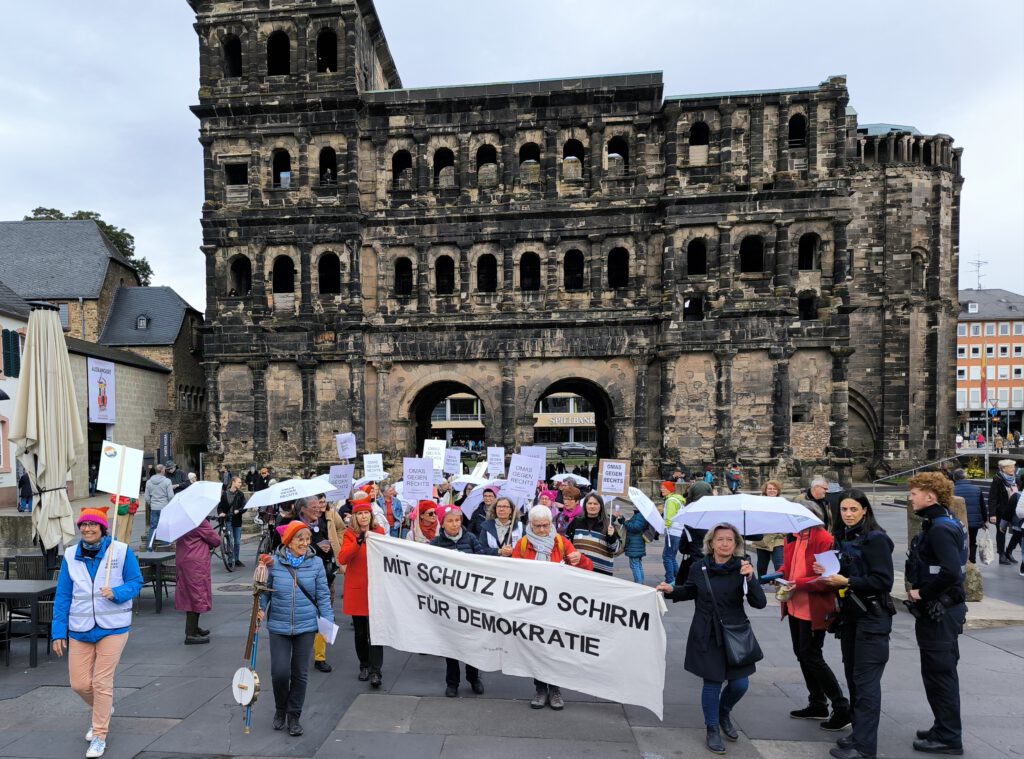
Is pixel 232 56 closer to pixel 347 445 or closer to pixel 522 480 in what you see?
pixel 347 445

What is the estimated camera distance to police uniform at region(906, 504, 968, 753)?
5.01m

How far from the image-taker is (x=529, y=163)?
27609 millimetres

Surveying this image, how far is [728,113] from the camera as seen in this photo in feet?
82.9

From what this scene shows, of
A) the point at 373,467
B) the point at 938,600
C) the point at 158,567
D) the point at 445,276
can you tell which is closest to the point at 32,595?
the point at 158,567

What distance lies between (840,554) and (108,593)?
6.51 metres

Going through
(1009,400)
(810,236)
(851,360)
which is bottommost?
(1009,400)

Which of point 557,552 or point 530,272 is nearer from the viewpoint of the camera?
point 557,552

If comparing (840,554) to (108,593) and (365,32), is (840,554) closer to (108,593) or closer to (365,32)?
(108,593)

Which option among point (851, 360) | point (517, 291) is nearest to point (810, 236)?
point (851, 360)

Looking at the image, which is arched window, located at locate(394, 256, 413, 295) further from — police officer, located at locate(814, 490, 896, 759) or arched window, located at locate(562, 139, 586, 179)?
police officer, located at locate(814, 490, 896, 759)

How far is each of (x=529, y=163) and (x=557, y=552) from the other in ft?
79.2

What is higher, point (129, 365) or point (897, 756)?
point (129, 365)

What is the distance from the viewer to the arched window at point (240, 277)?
2694 centimetres

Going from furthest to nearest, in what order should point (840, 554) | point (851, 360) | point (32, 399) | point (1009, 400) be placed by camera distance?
point (1009, 400) → point (851, 360) → point (32, 399) → point (840, 554)
